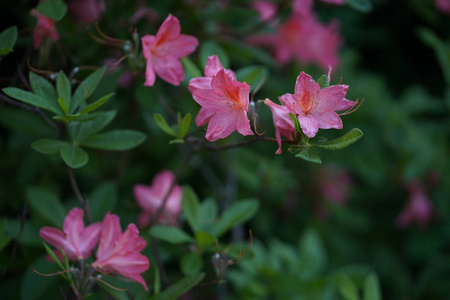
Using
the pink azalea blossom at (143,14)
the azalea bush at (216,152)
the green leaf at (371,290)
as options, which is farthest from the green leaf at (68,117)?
the green leaf at (371,290)

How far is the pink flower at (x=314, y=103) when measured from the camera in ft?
2.60

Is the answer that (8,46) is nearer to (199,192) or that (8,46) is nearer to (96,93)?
(96,93)

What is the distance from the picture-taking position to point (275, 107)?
0.85 metres

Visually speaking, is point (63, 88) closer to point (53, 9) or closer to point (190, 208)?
point (53, 9)

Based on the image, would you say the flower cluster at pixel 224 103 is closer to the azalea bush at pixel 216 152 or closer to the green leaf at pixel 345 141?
the azalea bush at pixel 216 152

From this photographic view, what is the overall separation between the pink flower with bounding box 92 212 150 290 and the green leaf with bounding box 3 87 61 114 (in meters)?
0.24

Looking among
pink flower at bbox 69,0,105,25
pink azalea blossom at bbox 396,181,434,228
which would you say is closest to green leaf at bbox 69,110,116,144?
pink flower at bbox 69,0,105,25

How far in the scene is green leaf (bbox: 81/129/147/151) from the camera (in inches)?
38.4

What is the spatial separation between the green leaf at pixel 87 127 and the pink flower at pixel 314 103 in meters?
0.38

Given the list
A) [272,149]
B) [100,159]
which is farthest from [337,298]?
[100,159]

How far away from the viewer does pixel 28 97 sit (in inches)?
33.6

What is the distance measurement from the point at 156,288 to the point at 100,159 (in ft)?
2.52

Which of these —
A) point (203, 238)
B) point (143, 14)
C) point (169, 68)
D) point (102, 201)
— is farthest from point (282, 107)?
point (143, 14)

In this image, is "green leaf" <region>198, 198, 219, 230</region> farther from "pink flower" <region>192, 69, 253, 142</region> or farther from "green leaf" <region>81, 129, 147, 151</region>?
"pink flower" <region>192, 69, 253, 142</region>
